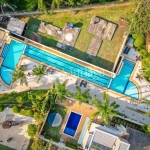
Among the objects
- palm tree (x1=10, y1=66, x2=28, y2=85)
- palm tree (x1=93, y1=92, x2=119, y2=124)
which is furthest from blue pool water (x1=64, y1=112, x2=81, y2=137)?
palm tree (x1=10, y1=66, x2=28, y2=85)

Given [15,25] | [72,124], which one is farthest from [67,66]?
[15,25]

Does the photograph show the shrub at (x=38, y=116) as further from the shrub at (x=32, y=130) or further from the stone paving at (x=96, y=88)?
the stone paving at (x=96, y=88)

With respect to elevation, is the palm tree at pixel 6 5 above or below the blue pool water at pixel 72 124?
above

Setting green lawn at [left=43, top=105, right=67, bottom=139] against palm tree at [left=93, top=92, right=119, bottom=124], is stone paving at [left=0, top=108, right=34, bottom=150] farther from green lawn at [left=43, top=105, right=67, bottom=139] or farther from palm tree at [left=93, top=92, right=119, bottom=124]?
palm tree at [left=93, top=92, right=119, bottom=124]

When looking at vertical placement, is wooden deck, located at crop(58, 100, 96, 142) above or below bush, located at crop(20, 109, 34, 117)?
above

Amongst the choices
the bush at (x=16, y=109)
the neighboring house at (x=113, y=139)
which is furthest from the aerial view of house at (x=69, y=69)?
the neighboring house at (x=113, y=139)

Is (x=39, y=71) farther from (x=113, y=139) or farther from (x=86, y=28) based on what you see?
(x=113, y=139)

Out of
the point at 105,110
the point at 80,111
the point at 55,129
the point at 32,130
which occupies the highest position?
the point at 105,110
